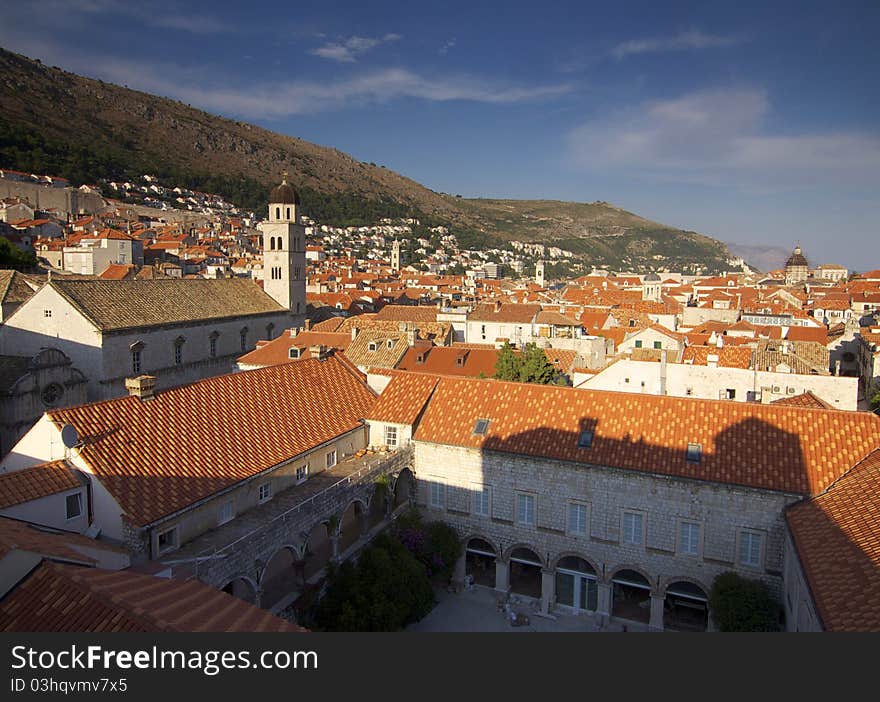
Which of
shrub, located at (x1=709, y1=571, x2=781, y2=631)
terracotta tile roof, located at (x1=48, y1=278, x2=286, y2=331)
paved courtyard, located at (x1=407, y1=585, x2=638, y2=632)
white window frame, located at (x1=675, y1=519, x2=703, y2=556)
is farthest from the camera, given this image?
terracotta tile roof, located at (x1=48, y1=278, x2=286, y2=331)

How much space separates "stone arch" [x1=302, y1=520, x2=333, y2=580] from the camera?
73.5ft

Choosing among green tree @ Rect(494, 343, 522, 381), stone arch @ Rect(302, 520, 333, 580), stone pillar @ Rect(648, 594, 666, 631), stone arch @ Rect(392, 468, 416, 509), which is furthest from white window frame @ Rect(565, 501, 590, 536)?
green tree @ Rect(494, 343, 522, 381)

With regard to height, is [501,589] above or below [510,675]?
below

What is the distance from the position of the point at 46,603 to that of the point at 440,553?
51.8 feet

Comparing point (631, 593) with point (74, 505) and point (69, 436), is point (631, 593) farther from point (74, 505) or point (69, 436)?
point (69, 436)

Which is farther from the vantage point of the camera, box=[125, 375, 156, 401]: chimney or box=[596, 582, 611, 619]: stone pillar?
box=[596, 582, 611, 619]: stone pillar

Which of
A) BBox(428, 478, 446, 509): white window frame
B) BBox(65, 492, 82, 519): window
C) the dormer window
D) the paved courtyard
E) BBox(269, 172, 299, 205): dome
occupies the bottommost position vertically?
the paved courtyard

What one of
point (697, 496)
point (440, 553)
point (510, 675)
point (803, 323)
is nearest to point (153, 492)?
point (440, 553)

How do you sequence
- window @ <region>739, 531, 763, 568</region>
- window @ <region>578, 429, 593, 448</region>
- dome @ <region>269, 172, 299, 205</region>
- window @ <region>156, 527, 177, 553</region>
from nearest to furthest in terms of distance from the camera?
window @ <region>156, 527, 177, 553</region>, window @ <region>739, 531, 763, 568</region>, window @ <region>578, 429, 593, 448</region>, dome @ <region>269, 172, 299, 205</region>

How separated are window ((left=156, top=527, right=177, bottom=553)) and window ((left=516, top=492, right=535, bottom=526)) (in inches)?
495

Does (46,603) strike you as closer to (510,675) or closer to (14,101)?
(510,675)

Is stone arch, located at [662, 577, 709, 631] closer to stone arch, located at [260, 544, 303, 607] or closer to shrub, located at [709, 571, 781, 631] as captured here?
shrub, located at [709, 571, 781, 631]

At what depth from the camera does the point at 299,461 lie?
23.9 meters

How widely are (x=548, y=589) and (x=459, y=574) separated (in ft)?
12.5
